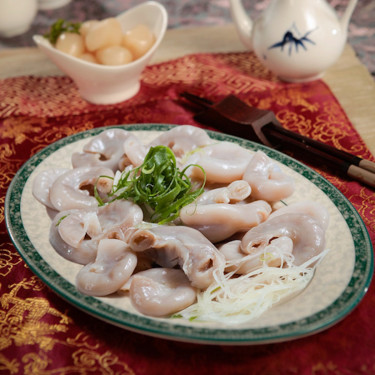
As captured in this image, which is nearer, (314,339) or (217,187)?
(314,339)

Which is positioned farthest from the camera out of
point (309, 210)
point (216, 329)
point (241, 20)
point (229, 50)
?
point (229, 50)

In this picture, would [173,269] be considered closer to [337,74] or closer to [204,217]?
[204,217]

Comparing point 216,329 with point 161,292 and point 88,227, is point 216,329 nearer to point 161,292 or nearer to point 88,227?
point 161,292

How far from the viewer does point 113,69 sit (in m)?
2.28

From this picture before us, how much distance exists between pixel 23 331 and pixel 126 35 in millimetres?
1529

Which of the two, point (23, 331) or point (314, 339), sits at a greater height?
point (314, 339)

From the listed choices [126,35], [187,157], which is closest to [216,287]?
[187,157]

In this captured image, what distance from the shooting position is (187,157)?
5.76 feet

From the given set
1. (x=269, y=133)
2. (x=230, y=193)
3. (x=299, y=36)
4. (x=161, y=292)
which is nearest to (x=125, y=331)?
(x=161, y=292)

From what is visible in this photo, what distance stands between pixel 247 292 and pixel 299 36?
5.01ft

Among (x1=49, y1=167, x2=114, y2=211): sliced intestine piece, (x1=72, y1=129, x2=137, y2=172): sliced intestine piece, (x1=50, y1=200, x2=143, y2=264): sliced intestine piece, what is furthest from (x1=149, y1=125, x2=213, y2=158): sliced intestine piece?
(x1=50, y1=200, x2=143, y2=264): sliced intestine piece

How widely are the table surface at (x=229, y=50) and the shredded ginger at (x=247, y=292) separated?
102 centimetres

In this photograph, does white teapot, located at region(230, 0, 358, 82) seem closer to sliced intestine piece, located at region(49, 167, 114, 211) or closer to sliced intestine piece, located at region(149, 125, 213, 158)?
sliced intestine piece, located at region(149, 125, 213, 158)

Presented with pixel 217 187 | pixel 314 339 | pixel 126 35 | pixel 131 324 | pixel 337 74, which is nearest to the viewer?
pixel 131 324
